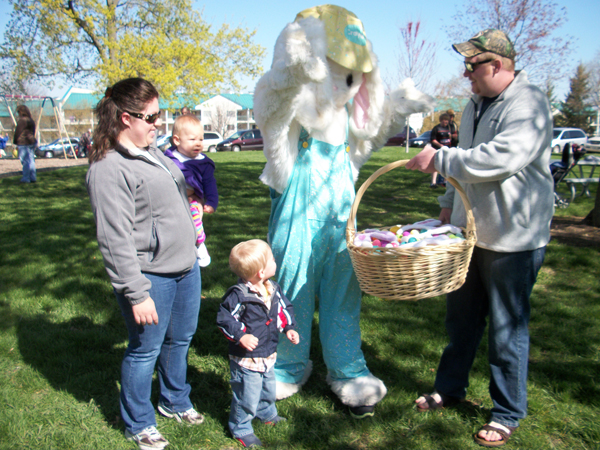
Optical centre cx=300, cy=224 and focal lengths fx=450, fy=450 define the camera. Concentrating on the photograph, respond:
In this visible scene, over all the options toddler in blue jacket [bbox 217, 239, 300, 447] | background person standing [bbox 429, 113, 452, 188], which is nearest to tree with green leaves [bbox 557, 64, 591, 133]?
background person standing [bbox 429, 113, 452, 188]

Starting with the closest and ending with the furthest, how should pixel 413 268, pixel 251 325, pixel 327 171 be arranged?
pixel 413 268
pixel 251 325
pixel 327 171

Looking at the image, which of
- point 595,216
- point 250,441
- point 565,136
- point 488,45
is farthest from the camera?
point 565,136

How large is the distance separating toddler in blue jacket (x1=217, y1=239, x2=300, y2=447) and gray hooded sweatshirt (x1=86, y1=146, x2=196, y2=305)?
30 cm

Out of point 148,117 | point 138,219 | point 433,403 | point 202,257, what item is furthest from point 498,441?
point 148,117

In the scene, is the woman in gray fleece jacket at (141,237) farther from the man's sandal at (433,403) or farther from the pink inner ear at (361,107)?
the man's sandal at (433,403)

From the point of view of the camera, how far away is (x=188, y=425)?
2.55 metres

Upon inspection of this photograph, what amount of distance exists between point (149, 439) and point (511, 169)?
2.24 metres

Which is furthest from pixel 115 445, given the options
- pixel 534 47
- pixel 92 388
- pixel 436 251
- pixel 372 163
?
pixel 534 47

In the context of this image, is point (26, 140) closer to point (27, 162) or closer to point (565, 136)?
point (27, 162)

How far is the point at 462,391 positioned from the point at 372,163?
12875 millimetres

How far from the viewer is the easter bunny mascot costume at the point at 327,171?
95.3 inches

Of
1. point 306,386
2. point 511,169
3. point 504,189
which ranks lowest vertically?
point 306,386

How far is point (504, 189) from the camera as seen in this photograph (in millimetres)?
2193

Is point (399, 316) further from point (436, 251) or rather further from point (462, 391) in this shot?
point (436, 251)
